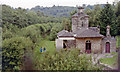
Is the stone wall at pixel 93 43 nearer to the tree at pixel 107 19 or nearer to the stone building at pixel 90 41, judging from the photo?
the stone building at pixel 90 41

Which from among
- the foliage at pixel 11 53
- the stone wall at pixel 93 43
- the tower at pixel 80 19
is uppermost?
the tower at pixel 80 19

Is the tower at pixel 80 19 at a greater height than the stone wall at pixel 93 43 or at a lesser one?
greater

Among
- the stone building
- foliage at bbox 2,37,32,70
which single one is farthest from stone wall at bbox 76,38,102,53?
foliage at bbox 2,37,32,70

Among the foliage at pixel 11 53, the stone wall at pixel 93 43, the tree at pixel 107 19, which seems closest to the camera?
the foliage at pixel 11 53

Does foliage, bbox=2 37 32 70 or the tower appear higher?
the tower

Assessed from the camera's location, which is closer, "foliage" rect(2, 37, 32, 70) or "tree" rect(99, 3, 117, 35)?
"foliage" rect(2, 37, 32, 70)

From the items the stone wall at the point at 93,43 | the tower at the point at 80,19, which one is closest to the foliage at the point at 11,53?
the stone wall at the point at 93,43

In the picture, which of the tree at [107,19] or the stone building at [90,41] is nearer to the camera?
the stone building at [90,41]

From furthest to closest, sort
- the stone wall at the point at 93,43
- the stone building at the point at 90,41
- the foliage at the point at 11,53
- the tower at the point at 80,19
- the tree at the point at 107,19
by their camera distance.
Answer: the tree at the point at 107,19, the tower at the point at 80,19, the stone wall at the point at 93,43, the stone building at the point at 90,41, the foliage at the point at 11,53

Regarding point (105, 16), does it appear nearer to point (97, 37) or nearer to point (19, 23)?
point (97, 37)

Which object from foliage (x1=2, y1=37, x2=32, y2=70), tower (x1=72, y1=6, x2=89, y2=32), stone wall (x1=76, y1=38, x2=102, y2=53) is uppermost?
tower (x1=72, y1=6, x2=89, y2=32)

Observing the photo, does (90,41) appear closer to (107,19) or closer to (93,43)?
(93,43)

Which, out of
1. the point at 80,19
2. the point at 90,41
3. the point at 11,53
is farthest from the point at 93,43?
the point at 11,53

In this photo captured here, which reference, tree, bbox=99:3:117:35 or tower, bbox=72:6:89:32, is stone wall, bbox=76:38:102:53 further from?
tree, bbox=99:3:117:35
